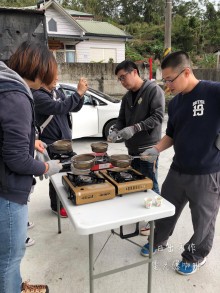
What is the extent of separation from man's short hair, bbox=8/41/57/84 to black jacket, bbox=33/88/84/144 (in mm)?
935

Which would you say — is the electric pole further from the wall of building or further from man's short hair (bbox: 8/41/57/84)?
the wall of building

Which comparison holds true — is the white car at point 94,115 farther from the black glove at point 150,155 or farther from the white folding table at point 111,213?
the white folding table at point 111,213

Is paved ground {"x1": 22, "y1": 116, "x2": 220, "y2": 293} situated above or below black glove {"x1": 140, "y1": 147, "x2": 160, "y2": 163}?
below

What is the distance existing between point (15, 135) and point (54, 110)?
1.20m

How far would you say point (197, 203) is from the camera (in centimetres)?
204

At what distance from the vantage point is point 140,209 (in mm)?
1654

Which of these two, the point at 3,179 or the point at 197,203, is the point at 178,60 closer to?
the point at 197,203

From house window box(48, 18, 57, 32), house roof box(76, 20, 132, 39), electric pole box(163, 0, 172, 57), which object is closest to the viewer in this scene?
electric pole box(163, 0, 172, 57)

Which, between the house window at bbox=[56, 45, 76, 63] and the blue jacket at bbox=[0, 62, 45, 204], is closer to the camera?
the blue jacket at bbox=[0, 62, 45, 204]

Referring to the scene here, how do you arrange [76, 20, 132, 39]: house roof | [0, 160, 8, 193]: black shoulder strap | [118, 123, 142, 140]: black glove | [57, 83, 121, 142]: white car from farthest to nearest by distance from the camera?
1. [76, 20, 132, 39]: house roof
2. [57, 83, 121, 142]: white car
3. [118, 123, 142, 140]: black glove
4. [0, 160, 8, 193]: black shoulder strap

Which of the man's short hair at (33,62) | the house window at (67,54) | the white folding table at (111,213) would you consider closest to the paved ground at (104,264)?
the white folding table at (111,213)

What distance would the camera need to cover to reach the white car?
5895mm

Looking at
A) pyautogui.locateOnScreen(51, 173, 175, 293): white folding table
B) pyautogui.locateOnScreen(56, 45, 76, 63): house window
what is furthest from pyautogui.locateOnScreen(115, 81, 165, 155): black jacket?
pyautogui.locateOnScreen(56, 45, 76, 63): house window

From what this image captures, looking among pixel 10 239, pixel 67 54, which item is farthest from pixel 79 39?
pixel 10 239
